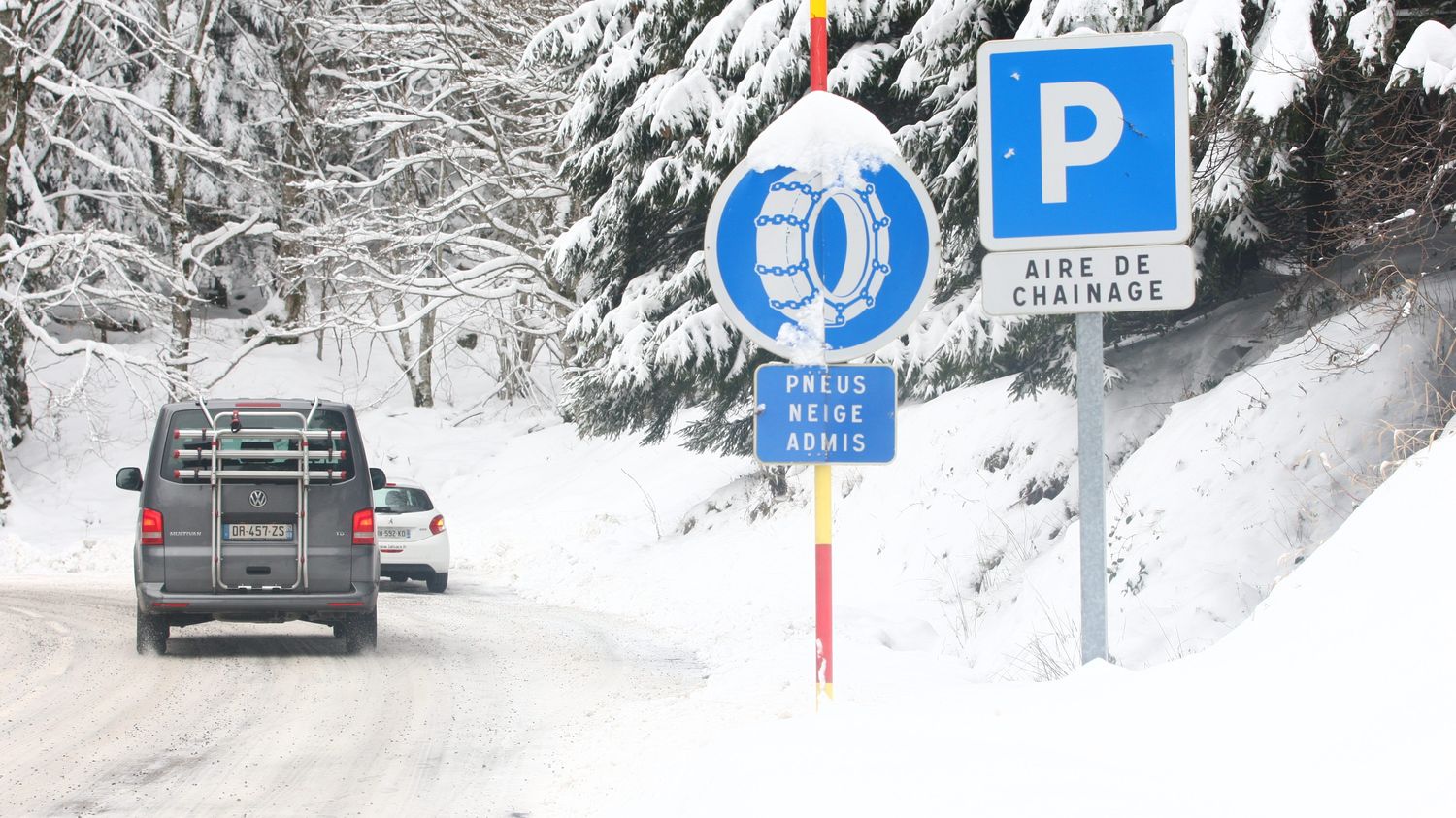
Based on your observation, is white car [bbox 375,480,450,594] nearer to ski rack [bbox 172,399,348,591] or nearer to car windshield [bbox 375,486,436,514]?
car windshield [bbox 375,486,436,514]

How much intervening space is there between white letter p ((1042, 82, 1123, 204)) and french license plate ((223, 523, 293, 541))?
826cm

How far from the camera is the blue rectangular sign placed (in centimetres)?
557

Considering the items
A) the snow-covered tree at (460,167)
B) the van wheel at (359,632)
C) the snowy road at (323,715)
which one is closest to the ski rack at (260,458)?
the van wheel at (359,632)

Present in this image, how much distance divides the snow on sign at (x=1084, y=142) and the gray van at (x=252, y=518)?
7.95 metres

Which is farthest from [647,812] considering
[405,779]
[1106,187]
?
[1106,187]

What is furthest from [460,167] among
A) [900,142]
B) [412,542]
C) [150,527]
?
[150,527]

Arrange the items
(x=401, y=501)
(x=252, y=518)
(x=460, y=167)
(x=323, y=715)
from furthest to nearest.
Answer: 1. (x=460, y=167)
2. (x=401, y=501)
3. (x=252, y=518)
4. (x=323, y=715)

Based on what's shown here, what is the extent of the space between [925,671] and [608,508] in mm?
15751

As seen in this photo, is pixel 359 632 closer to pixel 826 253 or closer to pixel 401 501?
pixel 401 501

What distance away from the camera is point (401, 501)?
18.5 metres

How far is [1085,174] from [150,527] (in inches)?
349

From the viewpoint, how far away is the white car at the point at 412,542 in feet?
59.3

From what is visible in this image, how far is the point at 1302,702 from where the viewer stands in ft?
13.9

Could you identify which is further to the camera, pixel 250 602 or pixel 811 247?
pixel 250 602
